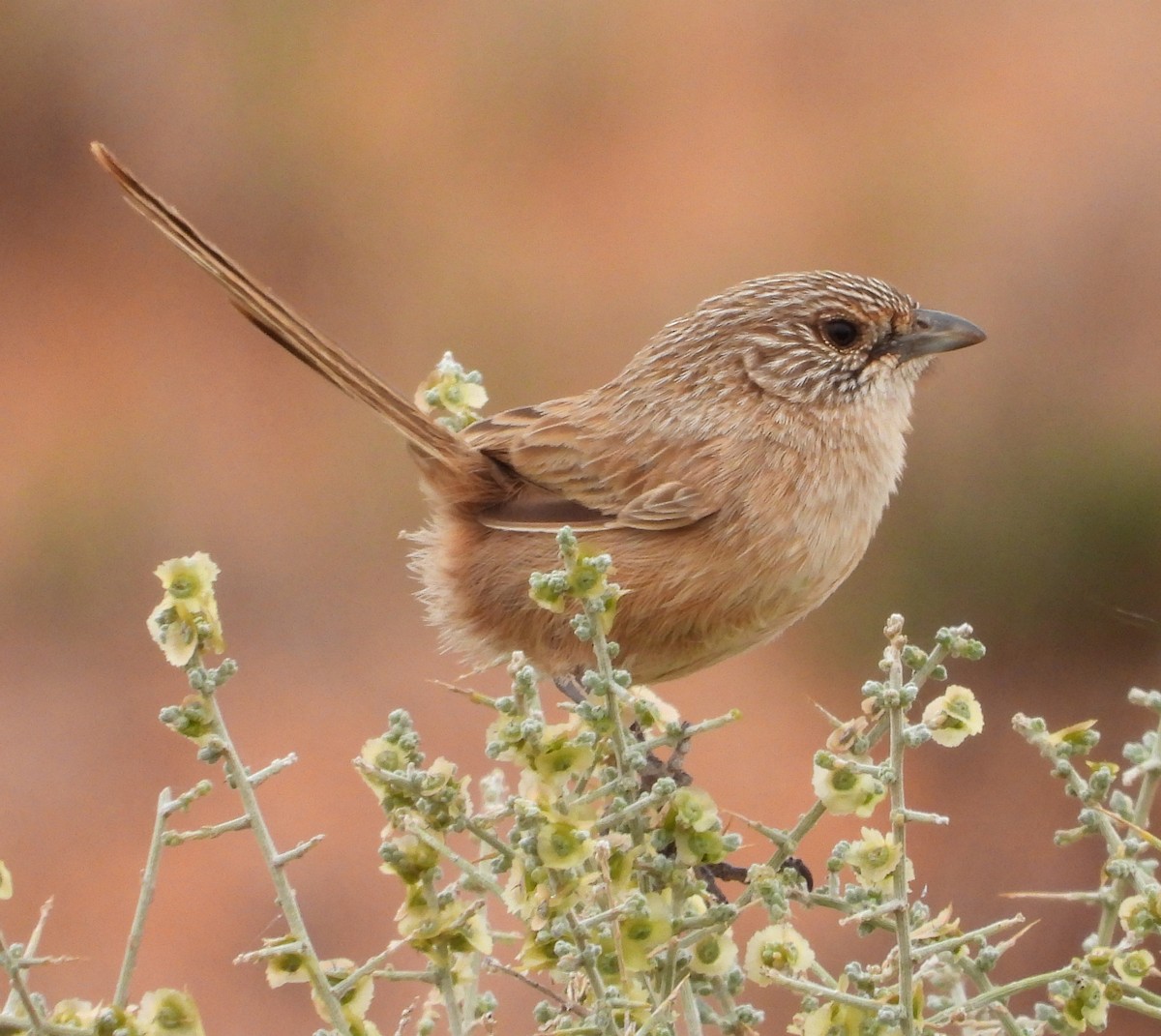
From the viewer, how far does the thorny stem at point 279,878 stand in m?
1.65

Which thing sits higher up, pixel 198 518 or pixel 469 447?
pixel 198 518

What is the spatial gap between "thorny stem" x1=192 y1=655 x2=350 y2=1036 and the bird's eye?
209cm

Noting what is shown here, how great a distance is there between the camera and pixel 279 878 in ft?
5.46

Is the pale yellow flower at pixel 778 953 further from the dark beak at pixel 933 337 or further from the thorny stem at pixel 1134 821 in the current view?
the dark beak at pixel 933 337

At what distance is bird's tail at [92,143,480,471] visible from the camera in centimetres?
278

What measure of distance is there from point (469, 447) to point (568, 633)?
0.57m

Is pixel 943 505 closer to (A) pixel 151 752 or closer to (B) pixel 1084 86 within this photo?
(B) pixel 1084 86

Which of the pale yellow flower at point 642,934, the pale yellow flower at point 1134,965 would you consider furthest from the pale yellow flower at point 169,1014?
the pale yellow flower at point 1134,965

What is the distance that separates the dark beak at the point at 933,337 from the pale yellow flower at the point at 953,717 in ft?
5.85

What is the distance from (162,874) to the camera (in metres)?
7.34

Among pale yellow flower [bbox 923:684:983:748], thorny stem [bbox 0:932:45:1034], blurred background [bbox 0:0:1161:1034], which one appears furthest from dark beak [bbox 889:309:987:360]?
blurred background [bbox 0:0:1161:1034]

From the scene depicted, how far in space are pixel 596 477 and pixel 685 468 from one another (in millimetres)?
204

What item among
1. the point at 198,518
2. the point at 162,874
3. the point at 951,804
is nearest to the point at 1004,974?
the point at 951,804

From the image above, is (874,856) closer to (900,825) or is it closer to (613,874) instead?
(900,825)
